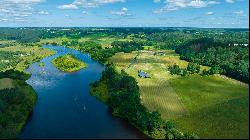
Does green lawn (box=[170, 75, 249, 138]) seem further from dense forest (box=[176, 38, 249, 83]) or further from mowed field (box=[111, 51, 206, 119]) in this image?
dense forest (box=[176, 38, 249, 83])

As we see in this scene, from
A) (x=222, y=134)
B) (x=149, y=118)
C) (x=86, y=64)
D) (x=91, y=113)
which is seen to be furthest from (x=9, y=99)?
(x=86, y=64)

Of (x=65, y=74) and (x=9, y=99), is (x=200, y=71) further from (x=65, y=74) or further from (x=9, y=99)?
(x=9, y=99)

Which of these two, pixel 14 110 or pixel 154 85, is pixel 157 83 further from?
pixel 14 110

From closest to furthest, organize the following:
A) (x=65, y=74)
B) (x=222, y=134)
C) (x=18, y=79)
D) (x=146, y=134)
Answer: (x=222, y=134) < (x=146, y=134) < (x=18, y=79) < (x=65, y=74)

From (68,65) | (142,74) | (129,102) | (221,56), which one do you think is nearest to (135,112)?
(129,102)

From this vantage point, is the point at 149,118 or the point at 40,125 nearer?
the point at 149,118

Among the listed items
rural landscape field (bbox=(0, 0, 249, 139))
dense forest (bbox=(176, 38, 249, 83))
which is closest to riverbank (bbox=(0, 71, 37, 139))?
rural landscape field (bbox=(0, 0, 249, 139))
